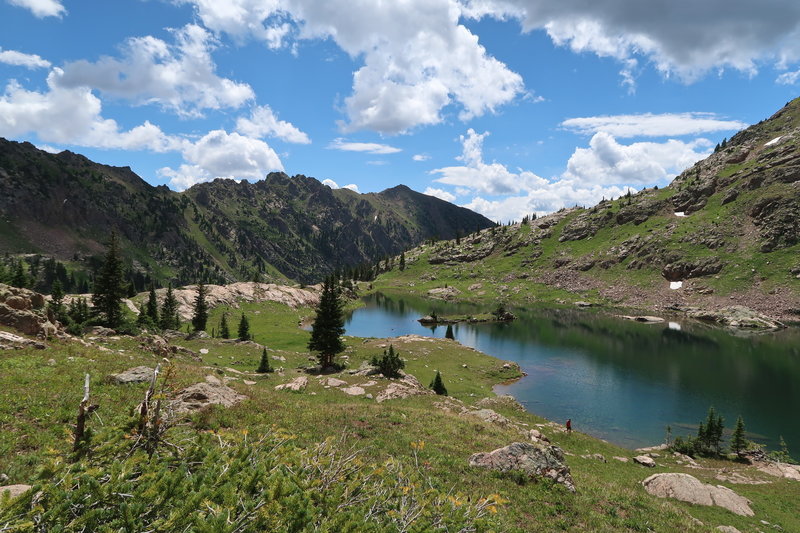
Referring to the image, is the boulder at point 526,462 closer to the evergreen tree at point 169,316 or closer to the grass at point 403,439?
the grass at point 403,439

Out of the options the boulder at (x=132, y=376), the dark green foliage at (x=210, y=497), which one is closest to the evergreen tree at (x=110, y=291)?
the boulder at (x=132, y=376)

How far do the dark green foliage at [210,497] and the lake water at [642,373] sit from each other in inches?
1966

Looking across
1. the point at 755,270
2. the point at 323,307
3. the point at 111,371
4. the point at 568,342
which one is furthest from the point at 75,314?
the point at 755,270

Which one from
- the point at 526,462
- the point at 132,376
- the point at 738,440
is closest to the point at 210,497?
the point at 526,462

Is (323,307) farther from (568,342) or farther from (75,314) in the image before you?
(568,342)

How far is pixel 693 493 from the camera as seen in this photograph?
2452 centimetres

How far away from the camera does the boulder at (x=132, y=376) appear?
2252 centimetres

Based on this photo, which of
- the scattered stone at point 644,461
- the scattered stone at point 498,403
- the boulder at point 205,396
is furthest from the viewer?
the scattered stone at point 498,403

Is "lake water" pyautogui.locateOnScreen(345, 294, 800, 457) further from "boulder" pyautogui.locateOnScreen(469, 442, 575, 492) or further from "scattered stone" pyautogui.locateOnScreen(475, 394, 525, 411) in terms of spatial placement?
"boulder" pyautogui.locateOnScreen(469, 442, 575, 492)

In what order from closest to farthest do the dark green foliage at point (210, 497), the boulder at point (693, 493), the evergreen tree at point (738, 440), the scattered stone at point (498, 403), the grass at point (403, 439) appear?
the dark green foliage at point (210, 497), the grass at point (403, 439), the boulder at point (693, 493), the evergreen tree at point (738, 440), the scattered stone at point (498, 403)

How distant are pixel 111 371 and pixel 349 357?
164 ft

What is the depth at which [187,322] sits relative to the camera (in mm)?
101750

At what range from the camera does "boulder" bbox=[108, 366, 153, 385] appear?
22.5m

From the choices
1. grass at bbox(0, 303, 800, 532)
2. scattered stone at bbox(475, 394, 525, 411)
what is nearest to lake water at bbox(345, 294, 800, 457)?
scattered stone at bbox(475, 394, 525, 411)
